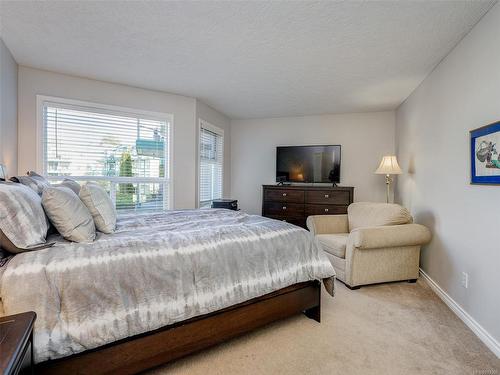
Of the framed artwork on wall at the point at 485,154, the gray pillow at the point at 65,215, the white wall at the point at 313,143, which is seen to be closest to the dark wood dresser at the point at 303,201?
the white wall at the point at 313,143

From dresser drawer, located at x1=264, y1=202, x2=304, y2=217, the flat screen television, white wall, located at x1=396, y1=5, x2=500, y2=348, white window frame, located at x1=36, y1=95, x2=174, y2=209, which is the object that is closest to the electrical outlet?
white wall, located at x1=396, y1=5, x2=500, y2=348

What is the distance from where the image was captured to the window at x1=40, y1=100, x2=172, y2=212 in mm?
3111

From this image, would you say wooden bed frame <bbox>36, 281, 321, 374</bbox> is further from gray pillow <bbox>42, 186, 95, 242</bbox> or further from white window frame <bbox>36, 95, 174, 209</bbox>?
white window frame <bbox>36, 95, 174, 209</bbox>

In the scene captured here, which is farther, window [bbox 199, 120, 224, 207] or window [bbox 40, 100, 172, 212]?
window [bbox 199, 120, 224, 207]

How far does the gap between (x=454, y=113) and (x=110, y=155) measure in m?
3.97

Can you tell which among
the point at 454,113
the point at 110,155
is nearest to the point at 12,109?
the point at 110,155

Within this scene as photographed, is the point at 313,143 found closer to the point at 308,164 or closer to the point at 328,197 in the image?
the point at 308,164

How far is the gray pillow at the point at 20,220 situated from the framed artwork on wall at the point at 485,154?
111 inches

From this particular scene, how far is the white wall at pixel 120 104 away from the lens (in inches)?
114

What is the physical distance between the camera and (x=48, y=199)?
1457 mm

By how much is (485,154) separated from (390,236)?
1.09 metres

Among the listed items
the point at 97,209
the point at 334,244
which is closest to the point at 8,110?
the point at 97,209

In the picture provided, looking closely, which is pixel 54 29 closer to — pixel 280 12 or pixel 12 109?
pixel 12 109

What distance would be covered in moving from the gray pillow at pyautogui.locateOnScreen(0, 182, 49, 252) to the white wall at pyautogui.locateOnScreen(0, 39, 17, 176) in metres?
1.61
